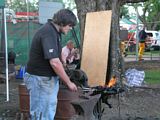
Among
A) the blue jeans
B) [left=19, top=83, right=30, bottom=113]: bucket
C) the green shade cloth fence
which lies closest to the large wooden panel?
[left=19, top=83, right=30, bottom=113]: bucket

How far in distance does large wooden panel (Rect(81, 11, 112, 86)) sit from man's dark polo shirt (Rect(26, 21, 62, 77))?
3.52 metres

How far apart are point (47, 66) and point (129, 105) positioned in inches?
171

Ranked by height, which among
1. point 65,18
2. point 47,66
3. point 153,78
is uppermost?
point 65,18

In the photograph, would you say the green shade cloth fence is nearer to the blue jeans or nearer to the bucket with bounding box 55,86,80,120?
the bucket with bounding box 55,86,80,120

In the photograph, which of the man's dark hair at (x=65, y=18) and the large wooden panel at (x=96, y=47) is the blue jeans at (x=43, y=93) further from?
the large wooden panel at (x=96, y=47)

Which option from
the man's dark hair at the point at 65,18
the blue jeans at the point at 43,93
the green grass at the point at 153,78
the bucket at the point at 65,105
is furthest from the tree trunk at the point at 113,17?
the man's dark hair at the point at 65,18

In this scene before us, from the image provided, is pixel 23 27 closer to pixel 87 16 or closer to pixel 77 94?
pixel 87 16

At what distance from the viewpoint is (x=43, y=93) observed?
5.65m

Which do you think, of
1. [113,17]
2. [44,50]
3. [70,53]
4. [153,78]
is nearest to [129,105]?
[113,17]

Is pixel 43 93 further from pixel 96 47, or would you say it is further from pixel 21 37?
pixel 21 37

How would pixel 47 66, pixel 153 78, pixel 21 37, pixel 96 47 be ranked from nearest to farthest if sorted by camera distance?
pixel 47 66, pixel 96 47, pixel 153 78, pixel 21 37

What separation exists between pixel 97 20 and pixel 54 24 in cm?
412

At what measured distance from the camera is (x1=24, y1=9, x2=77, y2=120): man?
5.42m

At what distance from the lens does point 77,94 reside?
6270mm
